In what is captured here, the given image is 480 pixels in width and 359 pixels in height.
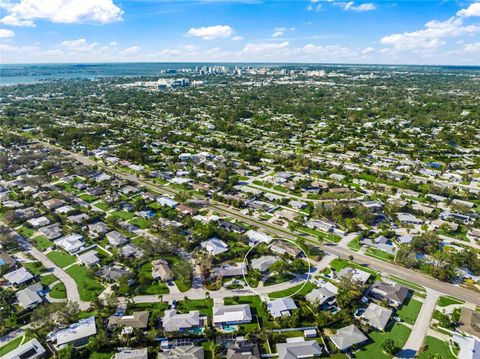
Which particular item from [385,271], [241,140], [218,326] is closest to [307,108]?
[241,140]

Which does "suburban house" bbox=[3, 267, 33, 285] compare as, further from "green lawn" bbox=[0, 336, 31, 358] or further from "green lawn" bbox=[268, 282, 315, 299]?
"green lawn" bbox=[268, 282, 315, 299]

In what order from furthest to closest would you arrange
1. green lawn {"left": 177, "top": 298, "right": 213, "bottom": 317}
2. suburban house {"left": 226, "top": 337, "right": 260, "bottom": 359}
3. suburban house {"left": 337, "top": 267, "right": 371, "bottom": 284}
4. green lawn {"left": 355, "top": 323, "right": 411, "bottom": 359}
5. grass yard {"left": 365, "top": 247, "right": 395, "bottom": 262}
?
1. grass yard {"left": 365, "top": 247, "right": 395, "bottom": 262}
2. suburban house {"left": 337, "top": 267, "right": 371, "bottom": 284}
3. green lawn {"left": 177, "top": 298, "right": 213, "bottom": 317}
4. green lawn {"left": 355, "top": 323, "right": 411, "bottom": 359}
5. suburban house {"left": 226, "top": 337, "right": 260, "bottom": 359}

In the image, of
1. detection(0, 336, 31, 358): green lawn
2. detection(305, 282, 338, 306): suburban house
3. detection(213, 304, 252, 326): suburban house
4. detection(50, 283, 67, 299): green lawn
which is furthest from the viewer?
detection(50, 283, 67, 299): green lawn

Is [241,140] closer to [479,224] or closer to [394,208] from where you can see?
[394,208]

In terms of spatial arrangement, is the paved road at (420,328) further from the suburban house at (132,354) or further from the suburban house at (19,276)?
the suburban house at (19,276)

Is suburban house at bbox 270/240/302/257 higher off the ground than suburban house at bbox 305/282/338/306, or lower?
higher

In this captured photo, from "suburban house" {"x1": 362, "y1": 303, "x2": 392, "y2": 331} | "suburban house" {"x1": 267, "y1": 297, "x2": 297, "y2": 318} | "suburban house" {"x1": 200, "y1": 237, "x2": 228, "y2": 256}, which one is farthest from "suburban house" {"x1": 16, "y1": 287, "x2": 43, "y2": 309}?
"suburban house" {"x1": 362, "y1": 303, "x2": 392, "y2": 331}

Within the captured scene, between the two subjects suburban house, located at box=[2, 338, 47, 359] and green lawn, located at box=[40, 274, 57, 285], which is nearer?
suburban house, located at box=[2, 338, 47, 359]

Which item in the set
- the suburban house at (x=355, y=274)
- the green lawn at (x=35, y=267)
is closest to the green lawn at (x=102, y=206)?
the green lawn at (x=35, y=267)
